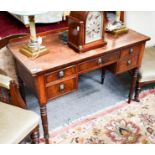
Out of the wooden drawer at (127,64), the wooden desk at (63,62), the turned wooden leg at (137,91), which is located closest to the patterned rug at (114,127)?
the turned wooden leg at (137,91)

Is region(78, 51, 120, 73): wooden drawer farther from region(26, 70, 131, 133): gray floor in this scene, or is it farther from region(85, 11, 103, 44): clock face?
region(26, 70, 131, 133): gray floor

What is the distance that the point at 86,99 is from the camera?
1.98 meters

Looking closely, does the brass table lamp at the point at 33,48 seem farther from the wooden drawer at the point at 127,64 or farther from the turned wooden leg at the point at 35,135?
the wooden drawer at the point at 127,64

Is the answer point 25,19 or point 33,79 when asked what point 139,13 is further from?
point 33,79

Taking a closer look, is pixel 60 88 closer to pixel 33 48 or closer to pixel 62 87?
pixel 62 87

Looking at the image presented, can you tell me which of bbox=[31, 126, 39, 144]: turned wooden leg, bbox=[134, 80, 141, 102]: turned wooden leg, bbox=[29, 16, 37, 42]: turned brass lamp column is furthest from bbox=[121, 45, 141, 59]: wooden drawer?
bbox=[31, 126, 39, 144]: turned wooden leg

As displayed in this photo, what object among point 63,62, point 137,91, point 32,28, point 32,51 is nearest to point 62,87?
point 63,62

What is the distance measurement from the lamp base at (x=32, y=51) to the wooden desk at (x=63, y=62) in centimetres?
3

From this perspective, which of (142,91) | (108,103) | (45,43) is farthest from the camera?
(142,91)

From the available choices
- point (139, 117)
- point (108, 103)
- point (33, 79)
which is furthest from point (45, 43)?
point (139, 117)

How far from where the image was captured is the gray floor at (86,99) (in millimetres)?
1813
